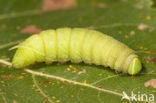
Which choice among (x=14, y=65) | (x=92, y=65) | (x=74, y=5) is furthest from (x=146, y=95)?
(x=74, y=5)

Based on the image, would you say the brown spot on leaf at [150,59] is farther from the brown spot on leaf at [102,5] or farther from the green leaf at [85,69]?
the brown spot on leaf at [102,5]

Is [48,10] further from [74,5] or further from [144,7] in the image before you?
[144,7]

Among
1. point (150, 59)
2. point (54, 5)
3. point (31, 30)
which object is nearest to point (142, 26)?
point (150, 59)

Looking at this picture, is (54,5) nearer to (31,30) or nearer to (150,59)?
(31,30)

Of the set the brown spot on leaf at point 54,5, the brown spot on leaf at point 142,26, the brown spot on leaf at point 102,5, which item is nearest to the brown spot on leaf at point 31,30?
the brown spot on leaf at point 54,5

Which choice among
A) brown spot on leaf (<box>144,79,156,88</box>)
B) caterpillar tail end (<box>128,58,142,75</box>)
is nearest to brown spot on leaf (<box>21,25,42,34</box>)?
caterpillar tail end (<box>128,58,142,75</box>)

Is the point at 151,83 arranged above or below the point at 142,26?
below
